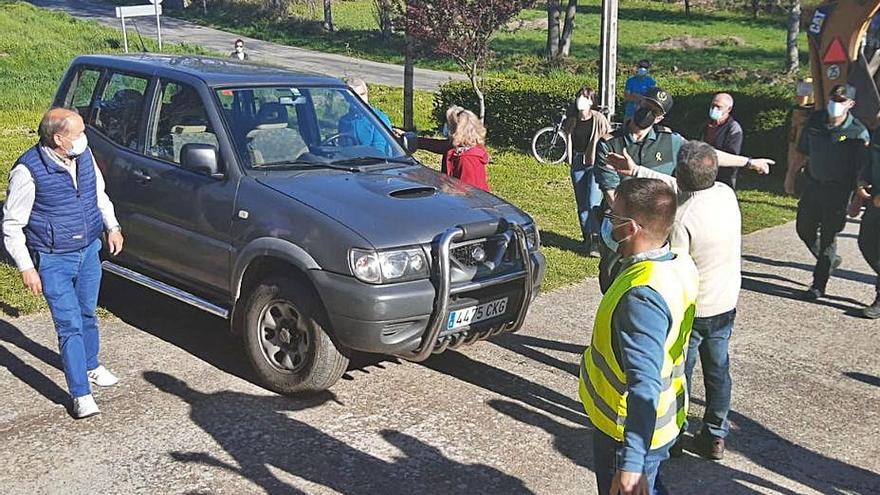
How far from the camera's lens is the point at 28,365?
6.17 m

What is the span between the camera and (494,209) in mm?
5867

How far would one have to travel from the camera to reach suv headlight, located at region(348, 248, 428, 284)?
517 centimetres

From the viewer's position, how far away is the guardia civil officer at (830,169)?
785 centimetres

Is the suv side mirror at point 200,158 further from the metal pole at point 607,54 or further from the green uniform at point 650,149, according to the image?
the metal pole at point 607,54

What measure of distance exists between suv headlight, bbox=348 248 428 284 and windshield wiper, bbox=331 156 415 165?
4.06 ft

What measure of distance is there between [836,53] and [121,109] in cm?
941

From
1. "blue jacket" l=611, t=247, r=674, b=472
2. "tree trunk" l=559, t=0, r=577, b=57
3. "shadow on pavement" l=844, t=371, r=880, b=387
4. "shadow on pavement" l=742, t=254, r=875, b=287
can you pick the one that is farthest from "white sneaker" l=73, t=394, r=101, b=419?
"tree trunk" l=559, t=0, r=577, b=57

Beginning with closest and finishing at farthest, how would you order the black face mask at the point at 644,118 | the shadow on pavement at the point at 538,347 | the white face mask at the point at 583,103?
the black face mask at the point at 644,118 → the shadow on pavement at the point at 538,347 → the white face mask at the point at 583,103

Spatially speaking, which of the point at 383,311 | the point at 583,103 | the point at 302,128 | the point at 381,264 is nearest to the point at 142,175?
the point at 302,128

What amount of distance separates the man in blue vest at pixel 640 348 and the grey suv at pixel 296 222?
202 centimetres

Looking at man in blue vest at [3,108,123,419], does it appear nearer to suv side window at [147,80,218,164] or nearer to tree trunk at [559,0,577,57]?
suv side window at [147,80,218,164]

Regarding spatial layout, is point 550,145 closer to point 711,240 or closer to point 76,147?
point 711,240

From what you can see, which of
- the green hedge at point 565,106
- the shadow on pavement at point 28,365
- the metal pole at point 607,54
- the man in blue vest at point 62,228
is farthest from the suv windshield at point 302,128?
the green hedge at point 565,106

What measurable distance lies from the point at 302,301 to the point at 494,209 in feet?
4.43
